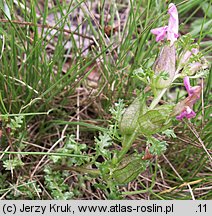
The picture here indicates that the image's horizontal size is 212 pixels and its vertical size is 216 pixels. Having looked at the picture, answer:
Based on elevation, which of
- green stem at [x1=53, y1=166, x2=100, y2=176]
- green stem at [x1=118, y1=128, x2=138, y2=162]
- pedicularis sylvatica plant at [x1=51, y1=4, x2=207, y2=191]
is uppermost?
pedicularis sylvatica plant at [x1=51, y1=4, x2=207, y2=191]

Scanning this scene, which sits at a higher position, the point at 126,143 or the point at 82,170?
the point at 126,143

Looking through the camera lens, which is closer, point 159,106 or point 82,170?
point 159,106

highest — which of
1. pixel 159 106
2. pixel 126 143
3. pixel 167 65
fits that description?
pixel 167 65

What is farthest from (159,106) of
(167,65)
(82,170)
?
(82,170)

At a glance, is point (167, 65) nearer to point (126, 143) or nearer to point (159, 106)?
point (159, 106)

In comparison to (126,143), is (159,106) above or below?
above

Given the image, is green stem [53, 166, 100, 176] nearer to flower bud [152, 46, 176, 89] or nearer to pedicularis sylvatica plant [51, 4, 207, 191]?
pedicularis sylvatica plant [51, 4, 207, 191]

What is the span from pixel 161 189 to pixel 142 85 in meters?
0.49

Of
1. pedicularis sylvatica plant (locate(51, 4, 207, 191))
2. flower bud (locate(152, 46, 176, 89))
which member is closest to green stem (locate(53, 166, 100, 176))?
pedicularis sylvatica plant (locate(51, 4, 207, 191))

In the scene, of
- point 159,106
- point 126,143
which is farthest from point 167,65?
point 126,143

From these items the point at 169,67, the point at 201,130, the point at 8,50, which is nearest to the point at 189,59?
the point at 169,67

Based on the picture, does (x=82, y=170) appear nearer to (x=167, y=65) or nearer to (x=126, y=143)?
(x=126, y=143)

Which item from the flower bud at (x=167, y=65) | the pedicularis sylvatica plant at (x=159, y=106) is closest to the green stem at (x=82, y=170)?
the pedicularis sylvatica plant at (x=159, y=106)
